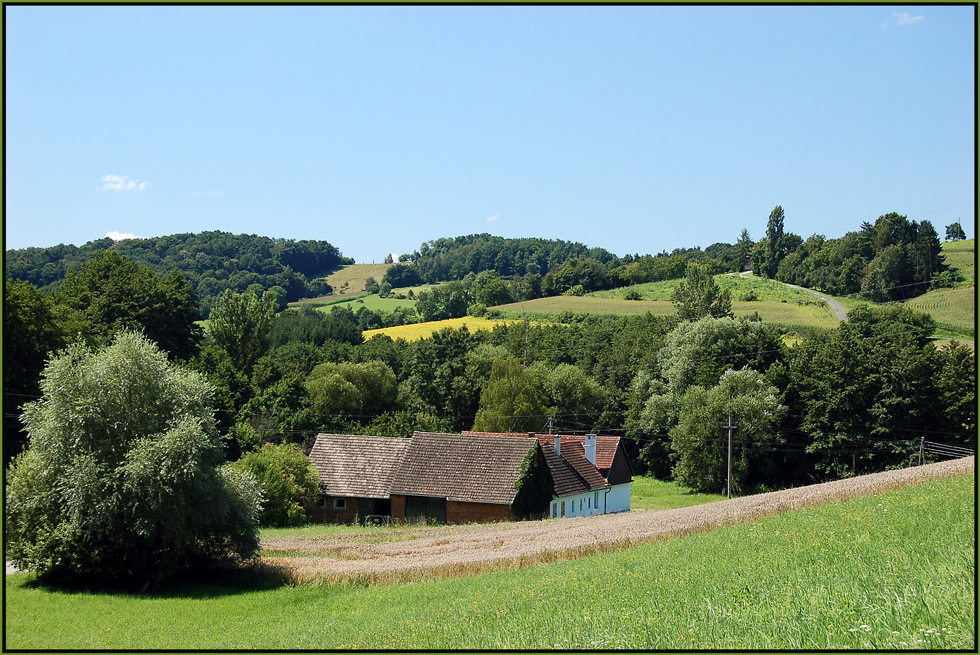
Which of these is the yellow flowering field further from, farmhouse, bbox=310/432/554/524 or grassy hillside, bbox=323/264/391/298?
farmhouse, bbox=310/432/554/524

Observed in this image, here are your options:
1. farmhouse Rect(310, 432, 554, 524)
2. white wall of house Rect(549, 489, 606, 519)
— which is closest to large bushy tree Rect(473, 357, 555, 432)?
white wall of house Rect(549, 489, 606, 519)

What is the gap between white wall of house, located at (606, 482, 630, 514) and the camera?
52.2 meters

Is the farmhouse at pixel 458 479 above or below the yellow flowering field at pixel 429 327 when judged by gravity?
below

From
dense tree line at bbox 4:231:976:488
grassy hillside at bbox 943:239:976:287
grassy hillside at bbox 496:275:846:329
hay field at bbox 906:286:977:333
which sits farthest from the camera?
grassy hillside at bbox 496:275:846:329

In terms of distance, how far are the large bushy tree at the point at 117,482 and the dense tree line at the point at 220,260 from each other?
273 feet

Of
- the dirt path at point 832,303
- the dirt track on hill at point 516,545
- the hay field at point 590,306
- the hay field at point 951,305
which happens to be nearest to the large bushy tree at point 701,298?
the dirt path at point 832,303

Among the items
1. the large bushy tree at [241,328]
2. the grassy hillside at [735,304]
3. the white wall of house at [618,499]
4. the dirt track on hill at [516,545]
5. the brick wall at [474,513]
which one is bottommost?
the white wall of house at [618,499]

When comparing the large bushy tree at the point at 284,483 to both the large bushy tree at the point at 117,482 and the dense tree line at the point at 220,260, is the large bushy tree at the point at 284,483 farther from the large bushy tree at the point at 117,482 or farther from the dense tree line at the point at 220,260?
the dense tree line at the point at 220,260

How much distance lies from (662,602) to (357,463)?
36.4 metres

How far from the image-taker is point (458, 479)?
143 ft

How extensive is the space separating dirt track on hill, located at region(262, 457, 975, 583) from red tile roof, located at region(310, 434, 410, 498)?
1395cm

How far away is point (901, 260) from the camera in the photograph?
3588 inches

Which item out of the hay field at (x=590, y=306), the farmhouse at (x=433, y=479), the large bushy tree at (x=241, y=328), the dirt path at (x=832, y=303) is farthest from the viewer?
the hay field at (x=590, y=306)

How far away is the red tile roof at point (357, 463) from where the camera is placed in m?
46.8
